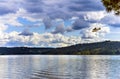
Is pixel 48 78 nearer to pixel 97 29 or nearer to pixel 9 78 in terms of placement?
pixel 9 78

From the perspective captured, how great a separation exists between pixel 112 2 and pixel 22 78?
1906 inches

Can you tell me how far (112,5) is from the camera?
67.8 feet

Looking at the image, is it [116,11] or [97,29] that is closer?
[97,29]

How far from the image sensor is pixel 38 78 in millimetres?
64938

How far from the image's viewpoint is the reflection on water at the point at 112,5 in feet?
67.0

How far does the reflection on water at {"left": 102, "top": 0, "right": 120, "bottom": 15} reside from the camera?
20.4m

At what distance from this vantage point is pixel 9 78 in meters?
66.9

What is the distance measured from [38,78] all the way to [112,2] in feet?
152

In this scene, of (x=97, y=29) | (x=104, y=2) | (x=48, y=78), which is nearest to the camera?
(x=97, y=29)

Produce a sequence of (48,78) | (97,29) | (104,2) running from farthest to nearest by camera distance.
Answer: (48,78) < (104,2) < (97,29)

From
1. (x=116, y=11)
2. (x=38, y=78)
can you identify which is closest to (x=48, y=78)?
(x=38, y=78)

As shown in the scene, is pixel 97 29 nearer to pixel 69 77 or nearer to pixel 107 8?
pixel 107 8

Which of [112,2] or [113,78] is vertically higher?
[112,2]

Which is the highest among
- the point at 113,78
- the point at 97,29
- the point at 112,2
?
the point at 112,2
